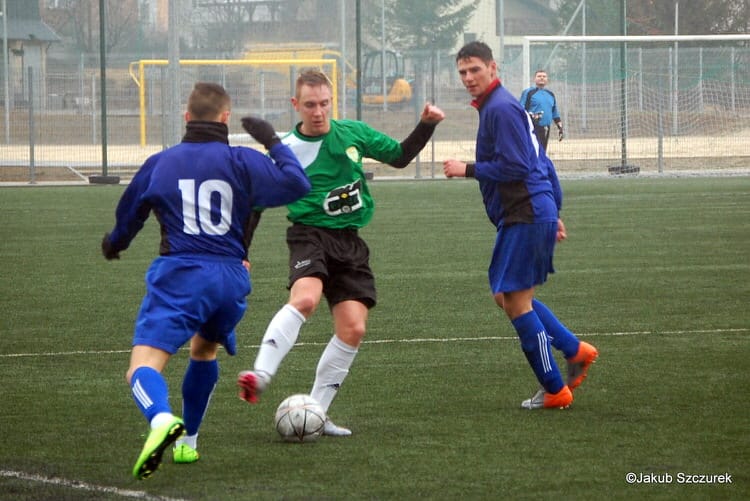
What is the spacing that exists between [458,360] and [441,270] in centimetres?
459

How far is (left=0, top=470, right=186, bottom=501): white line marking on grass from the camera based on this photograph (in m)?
5.07

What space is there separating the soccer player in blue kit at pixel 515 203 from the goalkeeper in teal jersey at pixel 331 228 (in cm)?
31

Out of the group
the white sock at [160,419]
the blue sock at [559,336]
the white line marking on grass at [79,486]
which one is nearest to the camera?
the white sock at [160,419]

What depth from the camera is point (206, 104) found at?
546 centimetres

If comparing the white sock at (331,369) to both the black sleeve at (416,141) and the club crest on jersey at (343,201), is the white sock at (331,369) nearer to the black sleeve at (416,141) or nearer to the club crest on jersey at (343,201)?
the club crest on jersey at (343,201)

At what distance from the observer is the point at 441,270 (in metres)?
12.7

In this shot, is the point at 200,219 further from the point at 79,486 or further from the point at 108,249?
the point at 79,486

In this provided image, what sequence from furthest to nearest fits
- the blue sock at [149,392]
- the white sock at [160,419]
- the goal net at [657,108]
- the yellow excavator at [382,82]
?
the yellow excavator at [382,82] → the goal net at [657,108] → the blue sock at [149,392] → the white sock at [160,419]

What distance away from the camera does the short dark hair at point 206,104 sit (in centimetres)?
546

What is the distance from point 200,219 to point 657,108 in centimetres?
2532

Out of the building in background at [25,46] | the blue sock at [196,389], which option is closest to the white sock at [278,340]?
the blue sock at [196,389]

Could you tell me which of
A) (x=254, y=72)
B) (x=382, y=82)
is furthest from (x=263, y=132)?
(x=382, y=82)

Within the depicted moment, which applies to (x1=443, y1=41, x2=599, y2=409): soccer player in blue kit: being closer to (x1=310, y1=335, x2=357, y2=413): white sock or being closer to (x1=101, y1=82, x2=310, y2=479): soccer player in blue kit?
(x1=310, y1=335, x2=357, y2=413): white sock

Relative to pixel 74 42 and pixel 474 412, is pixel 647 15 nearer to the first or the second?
pixel 74 42
